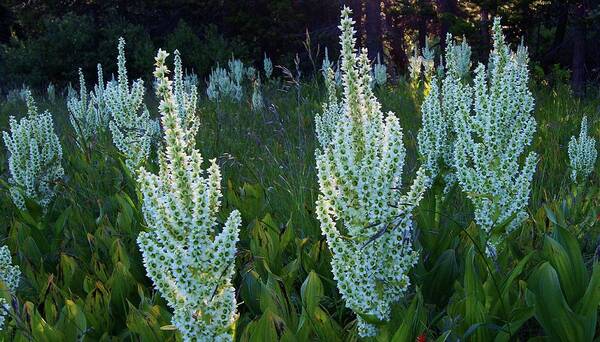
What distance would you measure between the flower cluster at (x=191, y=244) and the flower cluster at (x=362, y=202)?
52 cm

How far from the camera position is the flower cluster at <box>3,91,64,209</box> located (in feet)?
19.6

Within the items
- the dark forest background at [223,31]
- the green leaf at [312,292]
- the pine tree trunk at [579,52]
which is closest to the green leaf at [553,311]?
the green leaf at [312,292]

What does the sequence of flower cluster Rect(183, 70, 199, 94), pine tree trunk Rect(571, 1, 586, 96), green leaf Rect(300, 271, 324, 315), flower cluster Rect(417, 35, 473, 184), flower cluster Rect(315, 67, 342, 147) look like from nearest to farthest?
green leaf Rect(300, 271, 324, 315) → flower cluster Rect(417, 35, 473, 184) → flower cluster Rect(315, 67, 342, 147) → flower cluster Rect(183, 70, 199, 94) → pine tree trunk Rect(571, 1, 586, 96)

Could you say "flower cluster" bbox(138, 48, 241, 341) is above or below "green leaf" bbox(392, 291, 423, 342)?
above

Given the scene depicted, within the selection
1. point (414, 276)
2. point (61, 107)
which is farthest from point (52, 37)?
point (414, 276)

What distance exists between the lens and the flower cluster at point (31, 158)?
5977mm

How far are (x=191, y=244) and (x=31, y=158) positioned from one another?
3945 mm

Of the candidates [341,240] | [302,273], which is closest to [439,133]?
[302,273]

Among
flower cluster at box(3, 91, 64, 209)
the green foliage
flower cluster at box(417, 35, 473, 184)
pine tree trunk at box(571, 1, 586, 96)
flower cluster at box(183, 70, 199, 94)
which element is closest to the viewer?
the green foliage

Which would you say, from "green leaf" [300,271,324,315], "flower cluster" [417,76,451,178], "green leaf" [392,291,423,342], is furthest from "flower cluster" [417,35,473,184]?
"green leaf" [392,291,423,342]

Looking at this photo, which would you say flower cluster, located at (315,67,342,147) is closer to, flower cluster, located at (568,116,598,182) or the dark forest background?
flower cluster, located at (568,116,598,182)

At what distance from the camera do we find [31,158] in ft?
19.7

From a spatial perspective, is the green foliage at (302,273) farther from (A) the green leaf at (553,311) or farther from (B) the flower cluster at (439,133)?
(B) the flower cluster at (439,133)

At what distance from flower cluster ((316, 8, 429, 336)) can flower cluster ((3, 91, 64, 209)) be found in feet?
12.7
